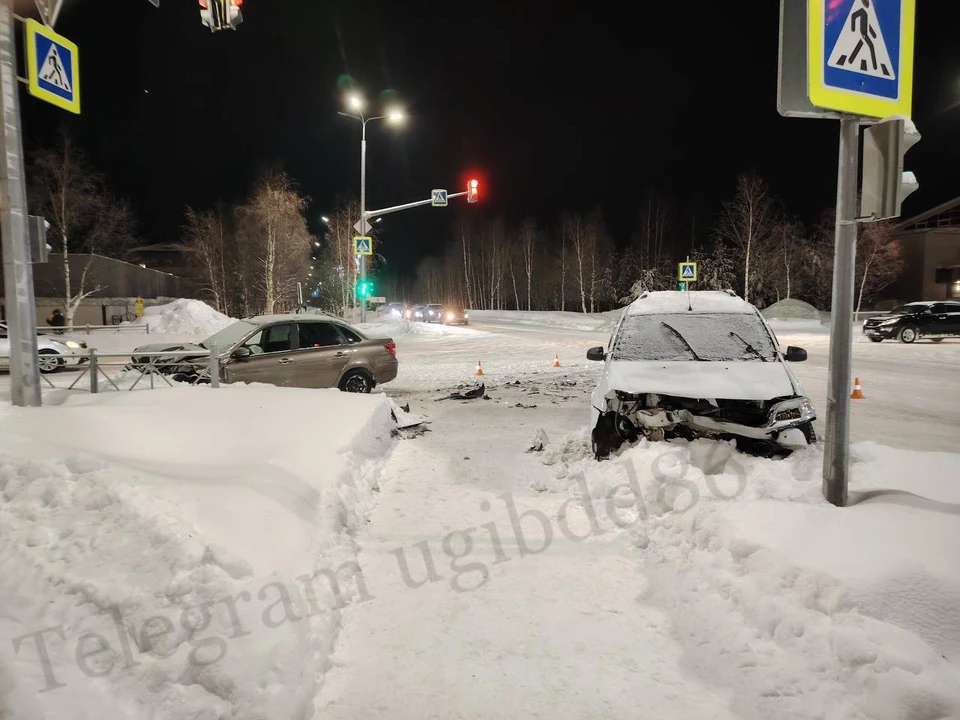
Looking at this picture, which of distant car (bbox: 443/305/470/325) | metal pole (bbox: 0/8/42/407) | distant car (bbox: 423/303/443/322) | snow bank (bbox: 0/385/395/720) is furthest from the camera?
distant car (bbox: 423/303/443/322)

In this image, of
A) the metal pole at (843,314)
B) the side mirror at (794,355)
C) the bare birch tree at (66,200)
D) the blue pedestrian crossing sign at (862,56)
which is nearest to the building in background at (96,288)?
the bare birch tree at (66,200)

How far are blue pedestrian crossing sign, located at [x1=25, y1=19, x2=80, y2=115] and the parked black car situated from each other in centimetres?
2633

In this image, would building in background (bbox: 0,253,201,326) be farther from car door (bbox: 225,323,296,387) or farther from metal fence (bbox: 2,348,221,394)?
car door (bbox: 225,323,296,387)

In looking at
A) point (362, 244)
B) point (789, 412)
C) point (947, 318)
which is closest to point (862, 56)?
point (789, 412)

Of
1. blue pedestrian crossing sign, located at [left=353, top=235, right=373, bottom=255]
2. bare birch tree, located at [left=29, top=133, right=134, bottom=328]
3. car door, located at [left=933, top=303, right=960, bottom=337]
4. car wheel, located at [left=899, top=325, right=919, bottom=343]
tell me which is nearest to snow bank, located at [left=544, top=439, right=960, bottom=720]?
blue pedestrian crossing sign, located at [left=353, top=235, right=373, bottom=255]

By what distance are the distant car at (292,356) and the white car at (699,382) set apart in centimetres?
475

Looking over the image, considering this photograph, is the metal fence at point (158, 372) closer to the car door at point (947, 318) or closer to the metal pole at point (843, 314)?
the metal pole at point (843, 314)

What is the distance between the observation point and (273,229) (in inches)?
1430

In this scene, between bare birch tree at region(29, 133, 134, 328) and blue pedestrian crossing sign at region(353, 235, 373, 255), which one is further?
bare birch tree at region(29, 133, 134, 328)

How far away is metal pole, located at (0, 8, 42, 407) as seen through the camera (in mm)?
5906

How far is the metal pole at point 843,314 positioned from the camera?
4039 millimetres

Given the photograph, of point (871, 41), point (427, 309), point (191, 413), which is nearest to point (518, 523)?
point (191, 413)

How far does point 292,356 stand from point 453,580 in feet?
21.3

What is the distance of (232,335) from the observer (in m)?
9.86
